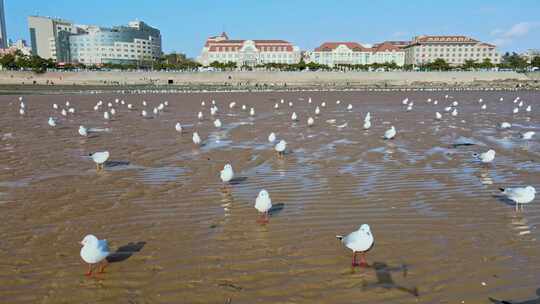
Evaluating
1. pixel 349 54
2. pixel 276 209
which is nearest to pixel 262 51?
pixel 349 54

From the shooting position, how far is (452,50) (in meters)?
144

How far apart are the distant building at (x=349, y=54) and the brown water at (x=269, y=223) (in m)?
132

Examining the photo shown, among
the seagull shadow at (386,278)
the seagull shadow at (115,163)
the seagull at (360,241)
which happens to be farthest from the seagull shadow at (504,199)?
the seagull shadow at (115,163)

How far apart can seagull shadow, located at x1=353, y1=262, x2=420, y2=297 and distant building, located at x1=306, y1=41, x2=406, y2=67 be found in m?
138

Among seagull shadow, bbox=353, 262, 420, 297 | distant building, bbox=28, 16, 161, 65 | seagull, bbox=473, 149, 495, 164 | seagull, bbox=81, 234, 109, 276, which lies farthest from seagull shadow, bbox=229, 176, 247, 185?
distant building, bbox=28, 16, 161, 65

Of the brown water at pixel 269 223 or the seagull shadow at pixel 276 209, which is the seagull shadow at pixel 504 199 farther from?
the seagull shadow at pixel 276 209

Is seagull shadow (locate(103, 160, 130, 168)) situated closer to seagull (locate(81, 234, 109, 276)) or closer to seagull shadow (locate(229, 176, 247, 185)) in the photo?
seagull shadow (locate(229, 176, 247, 185))

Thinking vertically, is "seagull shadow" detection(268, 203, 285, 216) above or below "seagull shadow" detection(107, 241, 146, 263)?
above

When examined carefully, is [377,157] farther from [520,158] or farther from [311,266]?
[311,266]

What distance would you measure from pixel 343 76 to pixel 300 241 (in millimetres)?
79125

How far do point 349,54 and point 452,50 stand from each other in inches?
1449

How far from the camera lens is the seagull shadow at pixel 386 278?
4824 millimetres

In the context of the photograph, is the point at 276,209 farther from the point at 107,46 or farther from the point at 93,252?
the point at 107,46

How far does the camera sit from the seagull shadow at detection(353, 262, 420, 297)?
15.8 feet
